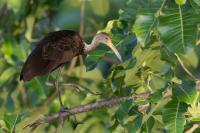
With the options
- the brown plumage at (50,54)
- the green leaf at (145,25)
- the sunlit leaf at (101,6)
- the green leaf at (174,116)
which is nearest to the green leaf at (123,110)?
the green leaf at (174,116)

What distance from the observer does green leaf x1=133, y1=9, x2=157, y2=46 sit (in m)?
2.54

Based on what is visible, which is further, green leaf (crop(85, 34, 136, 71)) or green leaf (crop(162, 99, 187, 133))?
green leaf (crop(85, 34, 136, 71))

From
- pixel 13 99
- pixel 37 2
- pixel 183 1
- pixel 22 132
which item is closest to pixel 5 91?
pixel 13 99

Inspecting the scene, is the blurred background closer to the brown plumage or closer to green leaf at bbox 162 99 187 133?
the brown plumage

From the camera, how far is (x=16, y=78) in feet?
15.8

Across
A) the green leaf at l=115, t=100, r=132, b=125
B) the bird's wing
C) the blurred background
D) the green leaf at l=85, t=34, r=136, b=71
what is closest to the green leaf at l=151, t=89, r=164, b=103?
the green leaf at l=115, t=100, r=132, b=125

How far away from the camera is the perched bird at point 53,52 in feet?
10.9

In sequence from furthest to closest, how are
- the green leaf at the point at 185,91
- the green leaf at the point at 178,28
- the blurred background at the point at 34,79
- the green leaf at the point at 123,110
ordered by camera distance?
the blurred background at the point at 34,79, the green leaf at the point at 123,110, the green leaf at the point at 185,91, the green leaf at the point at 178,28

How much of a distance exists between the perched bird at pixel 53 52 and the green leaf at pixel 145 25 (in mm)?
496

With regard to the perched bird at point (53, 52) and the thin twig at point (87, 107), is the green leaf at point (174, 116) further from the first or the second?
the perched bird at point (53, 52)

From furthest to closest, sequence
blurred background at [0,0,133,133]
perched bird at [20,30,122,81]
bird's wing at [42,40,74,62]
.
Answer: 1. blurred background at [0,0,133,133]
2. bird's wing at [42,40,74,62]
3. perched bird at [20,30,122,81]

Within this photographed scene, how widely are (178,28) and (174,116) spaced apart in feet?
1.34

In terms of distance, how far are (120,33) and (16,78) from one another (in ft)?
Result: 5.96

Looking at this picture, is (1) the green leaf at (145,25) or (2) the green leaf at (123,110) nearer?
(1) the green leaf at (145,25)
